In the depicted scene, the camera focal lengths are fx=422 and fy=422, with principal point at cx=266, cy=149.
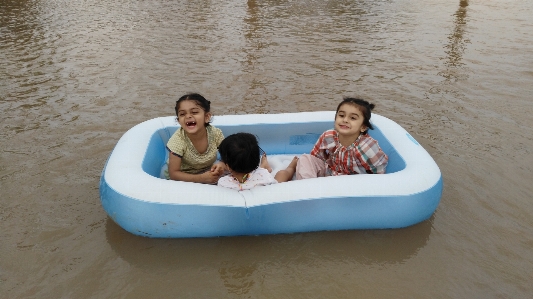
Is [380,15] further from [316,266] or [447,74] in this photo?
[316,266]

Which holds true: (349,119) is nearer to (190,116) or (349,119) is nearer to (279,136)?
(279,136)

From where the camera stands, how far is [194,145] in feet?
9.55

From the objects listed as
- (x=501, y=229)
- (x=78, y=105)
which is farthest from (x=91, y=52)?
(x=501, y=229)

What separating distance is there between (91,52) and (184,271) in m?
5.47

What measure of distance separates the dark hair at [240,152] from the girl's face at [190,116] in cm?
38

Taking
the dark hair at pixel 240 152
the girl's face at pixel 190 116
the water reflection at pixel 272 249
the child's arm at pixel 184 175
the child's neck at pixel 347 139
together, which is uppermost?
the girl's face at pixel 190 116

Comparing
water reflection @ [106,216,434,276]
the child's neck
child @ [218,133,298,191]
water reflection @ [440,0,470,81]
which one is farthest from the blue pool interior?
water reflection @ [440,0,470,81]

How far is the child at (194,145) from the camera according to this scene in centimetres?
271

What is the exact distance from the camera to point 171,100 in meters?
5.00

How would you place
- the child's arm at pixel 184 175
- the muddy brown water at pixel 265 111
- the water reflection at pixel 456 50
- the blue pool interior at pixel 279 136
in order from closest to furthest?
the muddy brown water at pixel 265 111 < the child's arm at pixel 184 175 < the blue pool interior at pixel 279 136 < the water reflection at pixel 456 50

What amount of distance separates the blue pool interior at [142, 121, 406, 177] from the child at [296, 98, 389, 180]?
0.28m

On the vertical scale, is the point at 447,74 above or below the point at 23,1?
below

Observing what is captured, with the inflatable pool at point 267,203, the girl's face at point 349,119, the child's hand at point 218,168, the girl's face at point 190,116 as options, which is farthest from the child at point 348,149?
the girl's face at point 190,116

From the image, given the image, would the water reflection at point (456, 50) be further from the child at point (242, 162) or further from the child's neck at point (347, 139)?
the child at point (242, 162)
